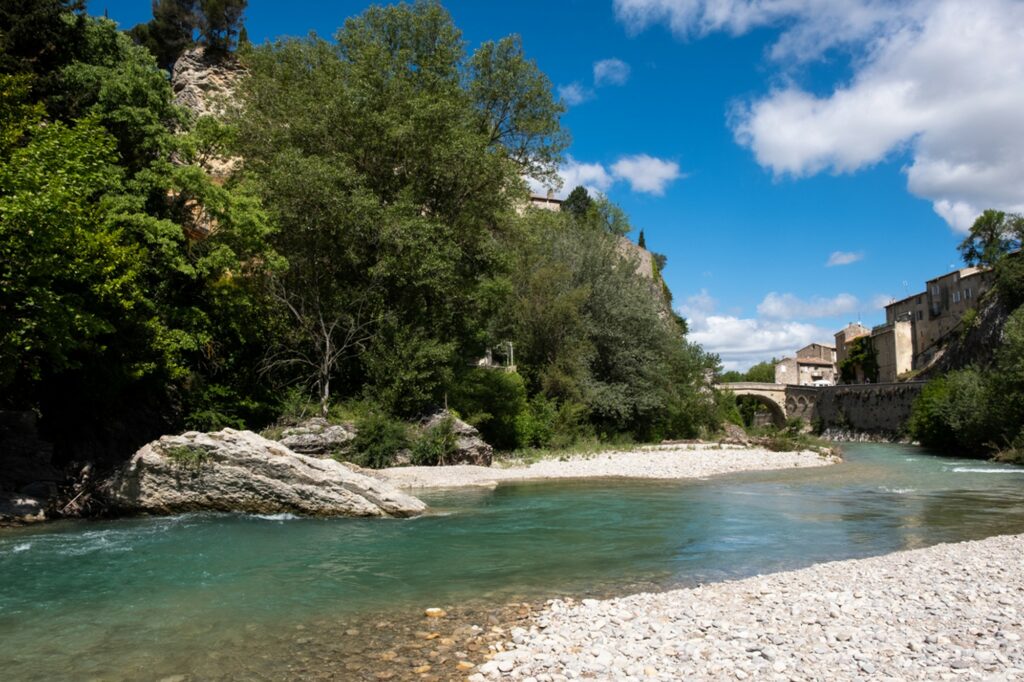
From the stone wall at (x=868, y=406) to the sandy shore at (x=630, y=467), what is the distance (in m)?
35.1

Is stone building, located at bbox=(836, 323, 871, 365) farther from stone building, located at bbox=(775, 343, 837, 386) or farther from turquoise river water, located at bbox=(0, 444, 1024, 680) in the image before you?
turquoise river water, located at bbox=(0, 444, 1024, 680)

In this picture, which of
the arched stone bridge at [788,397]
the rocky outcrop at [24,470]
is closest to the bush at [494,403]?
the rocky outcrop at [24,470]

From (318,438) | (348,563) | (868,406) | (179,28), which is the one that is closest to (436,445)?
(318,438)

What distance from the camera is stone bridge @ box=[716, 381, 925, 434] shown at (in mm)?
65812

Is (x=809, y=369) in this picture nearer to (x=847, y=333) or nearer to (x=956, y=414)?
(x=847, y=333)

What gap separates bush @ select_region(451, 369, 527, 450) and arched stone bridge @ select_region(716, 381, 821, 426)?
199 ft

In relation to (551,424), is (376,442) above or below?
below

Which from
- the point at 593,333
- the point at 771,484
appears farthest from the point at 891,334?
the point at 771,484

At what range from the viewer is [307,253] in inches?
1059

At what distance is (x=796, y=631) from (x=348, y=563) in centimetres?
701

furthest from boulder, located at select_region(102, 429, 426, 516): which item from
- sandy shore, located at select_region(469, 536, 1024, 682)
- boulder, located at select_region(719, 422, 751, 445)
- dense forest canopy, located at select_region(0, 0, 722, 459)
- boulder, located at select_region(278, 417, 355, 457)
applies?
boulder, located at select_region(719, 422, 751, 445)

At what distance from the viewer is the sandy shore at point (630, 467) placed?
22.9 metres

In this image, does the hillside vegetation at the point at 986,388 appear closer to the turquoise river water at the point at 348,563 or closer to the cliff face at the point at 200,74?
the turquoise river water at the point at 348,563

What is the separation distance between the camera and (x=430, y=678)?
6273 mm
